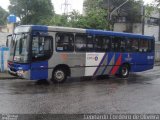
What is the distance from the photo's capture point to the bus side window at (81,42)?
17266 mm

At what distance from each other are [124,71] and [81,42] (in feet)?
13.8

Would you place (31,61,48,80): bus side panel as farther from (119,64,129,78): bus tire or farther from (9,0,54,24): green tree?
(9,0,54,24): green tree

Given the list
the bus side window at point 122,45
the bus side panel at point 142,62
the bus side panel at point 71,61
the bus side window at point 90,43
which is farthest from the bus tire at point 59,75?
the bus side panel at point 142,62

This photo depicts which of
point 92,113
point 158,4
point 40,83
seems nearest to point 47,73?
point 40,83

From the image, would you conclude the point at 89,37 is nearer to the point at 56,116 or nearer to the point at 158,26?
the point at 56,116

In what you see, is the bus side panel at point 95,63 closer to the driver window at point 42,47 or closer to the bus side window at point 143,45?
the driver window at point 42,47

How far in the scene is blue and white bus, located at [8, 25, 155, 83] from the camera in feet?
51.1

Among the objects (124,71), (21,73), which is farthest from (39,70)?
(124,71)

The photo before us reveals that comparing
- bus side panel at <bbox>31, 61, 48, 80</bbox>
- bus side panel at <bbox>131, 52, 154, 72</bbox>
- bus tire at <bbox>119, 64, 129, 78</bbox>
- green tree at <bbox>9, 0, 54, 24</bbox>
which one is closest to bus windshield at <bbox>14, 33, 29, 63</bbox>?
bus side panel at <bbox>31, 61, 48, 80</bbox>

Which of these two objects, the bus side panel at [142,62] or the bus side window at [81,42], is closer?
the bus side window at [81,42]

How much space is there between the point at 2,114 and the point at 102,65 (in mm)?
10423

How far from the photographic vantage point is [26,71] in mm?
15375

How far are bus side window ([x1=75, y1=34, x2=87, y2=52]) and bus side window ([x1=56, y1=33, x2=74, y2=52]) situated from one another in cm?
35

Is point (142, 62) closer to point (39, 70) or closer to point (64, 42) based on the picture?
point (64, 42)
